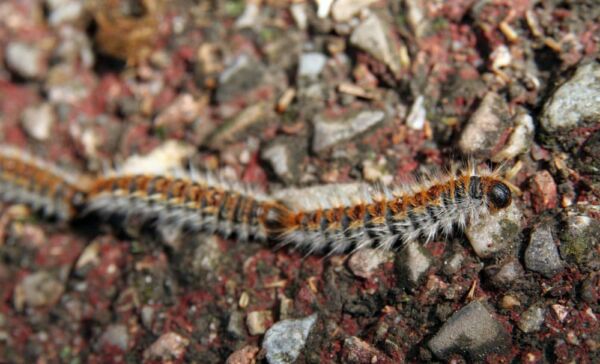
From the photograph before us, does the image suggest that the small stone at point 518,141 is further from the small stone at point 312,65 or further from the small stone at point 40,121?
the small stone at point 40,121

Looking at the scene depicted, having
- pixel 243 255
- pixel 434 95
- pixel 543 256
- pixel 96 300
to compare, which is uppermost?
pixel 434 95

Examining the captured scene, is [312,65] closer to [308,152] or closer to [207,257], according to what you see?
[308,152]

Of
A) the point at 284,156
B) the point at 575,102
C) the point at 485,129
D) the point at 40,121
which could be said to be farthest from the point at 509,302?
the point at 40,121

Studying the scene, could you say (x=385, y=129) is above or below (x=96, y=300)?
above

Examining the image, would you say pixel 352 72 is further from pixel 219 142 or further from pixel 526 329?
pixel 526 329

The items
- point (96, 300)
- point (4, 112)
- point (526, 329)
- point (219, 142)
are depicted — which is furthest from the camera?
point (4, 112)

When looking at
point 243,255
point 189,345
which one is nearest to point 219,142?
point 243,255
